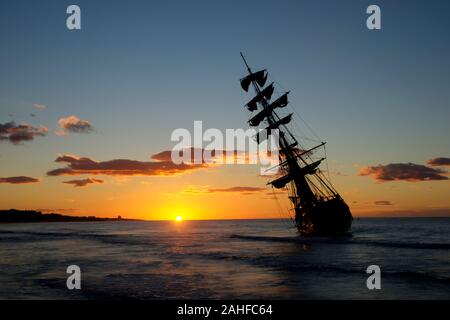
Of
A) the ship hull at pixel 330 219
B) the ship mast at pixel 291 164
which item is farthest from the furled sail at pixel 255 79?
the ship hull at pixel 330 219

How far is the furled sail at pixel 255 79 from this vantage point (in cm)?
6253

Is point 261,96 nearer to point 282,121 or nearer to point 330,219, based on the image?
point 282,121

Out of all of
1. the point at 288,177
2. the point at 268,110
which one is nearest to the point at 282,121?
the point at 268,110

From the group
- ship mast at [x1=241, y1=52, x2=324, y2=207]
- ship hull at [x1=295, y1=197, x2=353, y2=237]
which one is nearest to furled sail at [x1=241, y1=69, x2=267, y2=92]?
ship mast at [x1=241, y1=52, x2=324, y2=207]

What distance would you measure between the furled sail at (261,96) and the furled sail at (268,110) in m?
1.23

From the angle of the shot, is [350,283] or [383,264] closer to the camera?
[350,283]

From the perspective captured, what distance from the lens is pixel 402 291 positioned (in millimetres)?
19547

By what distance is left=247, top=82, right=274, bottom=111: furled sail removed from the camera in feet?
203

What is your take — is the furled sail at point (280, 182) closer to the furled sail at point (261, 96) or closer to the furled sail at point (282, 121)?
the furled sail at point (282, 121)

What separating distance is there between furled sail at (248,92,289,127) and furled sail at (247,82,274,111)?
1.23m
